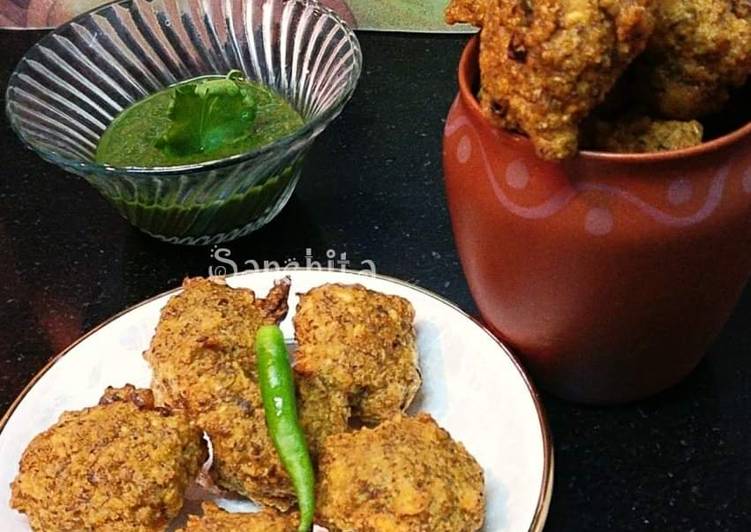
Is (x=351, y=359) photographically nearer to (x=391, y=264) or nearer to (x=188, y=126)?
(x=391, y=264)

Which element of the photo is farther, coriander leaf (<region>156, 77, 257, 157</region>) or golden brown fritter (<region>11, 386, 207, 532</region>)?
coriander leaf (<region>156, 77, 257, 157</region>)

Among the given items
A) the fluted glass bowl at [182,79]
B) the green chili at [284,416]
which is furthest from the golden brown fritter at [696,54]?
the fluted glass bowl at [182,79]

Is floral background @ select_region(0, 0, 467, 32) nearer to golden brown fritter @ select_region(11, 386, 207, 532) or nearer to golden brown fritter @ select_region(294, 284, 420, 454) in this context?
golden brown fritter @ select_region(294, 284, 420, 454)

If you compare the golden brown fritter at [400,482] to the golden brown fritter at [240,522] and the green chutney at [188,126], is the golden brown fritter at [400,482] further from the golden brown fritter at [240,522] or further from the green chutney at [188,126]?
the green chutney at [188,126]

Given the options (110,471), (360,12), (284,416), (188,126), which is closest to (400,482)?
(284,416)

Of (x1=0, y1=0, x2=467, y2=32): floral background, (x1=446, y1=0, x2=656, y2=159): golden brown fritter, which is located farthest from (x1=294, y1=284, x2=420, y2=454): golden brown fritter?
(x1=0, y1=0, x2=467, y2=32): floral background


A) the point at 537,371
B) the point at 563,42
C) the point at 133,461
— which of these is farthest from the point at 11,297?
the point at 563,42

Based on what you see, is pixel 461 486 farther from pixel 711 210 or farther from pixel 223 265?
pixel 223 265
